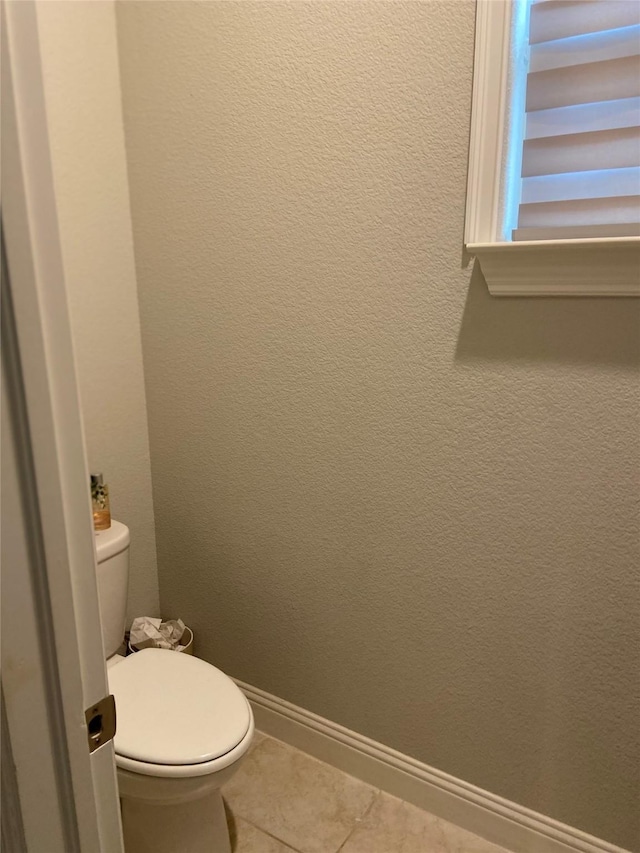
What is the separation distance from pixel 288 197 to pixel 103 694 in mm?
1191

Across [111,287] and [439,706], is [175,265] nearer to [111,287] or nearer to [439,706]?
[111,287]

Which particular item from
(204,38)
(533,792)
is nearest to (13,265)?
(204,38)

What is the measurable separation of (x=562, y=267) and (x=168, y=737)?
3.98ft

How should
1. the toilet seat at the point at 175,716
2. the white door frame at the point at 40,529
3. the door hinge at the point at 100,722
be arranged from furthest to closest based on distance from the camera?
the toilet seat at the point at 175,716
the door hinge at the point at 100,722
the white door frame at the point at 40,529

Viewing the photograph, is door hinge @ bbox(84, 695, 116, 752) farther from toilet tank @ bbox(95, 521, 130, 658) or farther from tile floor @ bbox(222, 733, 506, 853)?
tile floor @ bbox(222, 733, 506, 853)

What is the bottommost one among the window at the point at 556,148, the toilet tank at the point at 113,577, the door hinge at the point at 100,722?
the toilet tank at the point at 113,577

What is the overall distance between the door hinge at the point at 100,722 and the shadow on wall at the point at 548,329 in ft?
3.19

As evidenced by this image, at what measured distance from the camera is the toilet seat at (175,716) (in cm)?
121

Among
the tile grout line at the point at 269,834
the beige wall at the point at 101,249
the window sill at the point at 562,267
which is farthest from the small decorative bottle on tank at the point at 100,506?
the window sill at the point at 562,267

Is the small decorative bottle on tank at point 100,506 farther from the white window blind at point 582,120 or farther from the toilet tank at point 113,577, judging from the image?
the white window blind at point 582,120

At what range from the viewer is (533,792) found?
1.40 meters

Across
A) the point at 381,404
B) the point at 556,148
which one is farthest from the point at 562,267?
the point at 381,404

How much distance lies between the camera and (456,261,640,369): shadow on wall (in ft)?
3.77

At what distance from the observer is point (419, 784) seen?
1554 mm
